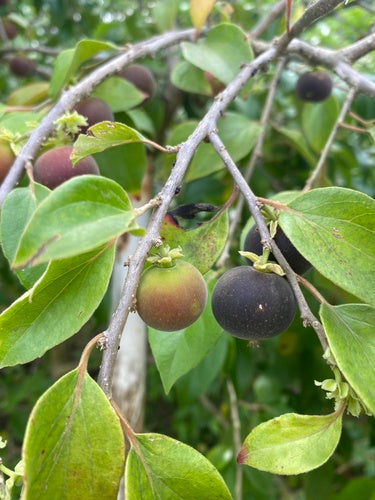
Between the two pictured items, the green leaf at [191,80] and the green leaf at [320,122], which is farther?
the green leaf at [320,122]

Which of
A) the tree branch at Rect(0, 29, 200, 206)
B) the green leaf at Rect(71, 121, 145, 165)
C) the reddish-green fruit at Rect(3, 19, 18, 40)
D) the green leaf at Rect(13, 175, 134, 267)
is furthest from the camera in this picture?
the reddish-green fruit at Rect(3, 19, 18, 40)

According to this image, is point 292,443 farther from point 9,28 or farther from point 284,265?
point 9,28

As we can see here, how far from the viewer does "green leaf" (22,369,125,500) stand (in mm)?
498

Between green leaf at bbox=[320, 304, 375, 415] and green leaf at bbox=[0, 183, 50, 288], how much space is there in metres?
0.36

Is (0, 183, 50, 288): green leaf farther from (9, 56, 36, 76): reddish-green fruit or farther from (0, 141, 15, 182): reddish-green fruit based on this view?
(9, 56, 36, 76): reddish-green fruit

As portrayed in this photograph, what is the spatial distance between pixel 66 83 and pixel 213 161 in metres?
0.32

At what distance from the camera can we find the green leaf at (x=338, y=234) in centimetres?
56

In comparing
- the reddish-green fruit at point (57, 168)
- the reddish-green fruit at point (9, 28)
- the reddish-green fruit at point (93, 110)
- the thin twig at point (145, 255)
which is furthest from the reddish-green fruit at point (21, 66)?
the thin twig at point (145, 255)

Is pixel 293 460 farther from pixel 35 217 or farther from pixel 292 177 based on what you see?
pixel 292 177

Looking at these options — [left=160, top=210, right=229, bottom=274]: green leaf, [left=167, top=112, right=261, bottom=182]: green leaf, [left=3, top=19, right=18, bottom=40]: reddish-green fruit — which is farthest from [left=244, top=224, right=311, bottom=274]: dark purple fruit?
[left=3, top=19, right=18, bottom=40]: reddish-green fruit

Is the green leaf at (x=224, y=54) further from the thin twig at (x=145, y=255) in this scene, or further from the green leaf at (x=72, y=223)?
the green leaf at (x=72, y=223)

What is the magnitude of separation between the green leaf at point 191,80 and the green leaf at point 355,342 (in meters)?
0.76

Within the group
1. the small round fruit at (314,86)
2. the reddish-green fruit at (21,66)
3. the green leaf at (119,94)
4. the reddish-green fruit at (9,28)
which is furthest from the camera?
the reddish-green fruit at (9,28)

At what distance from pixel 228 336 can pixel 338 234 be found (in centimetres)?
61
